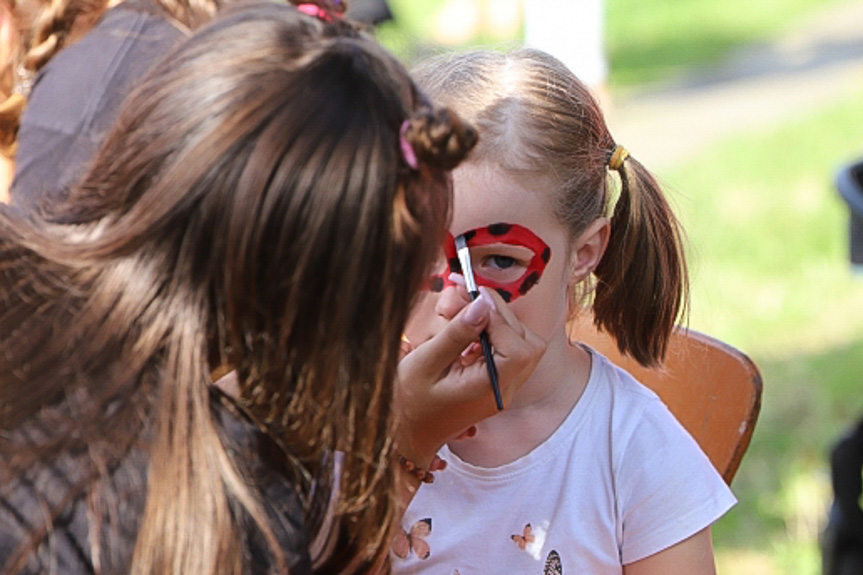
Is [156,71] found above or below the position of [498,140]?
above

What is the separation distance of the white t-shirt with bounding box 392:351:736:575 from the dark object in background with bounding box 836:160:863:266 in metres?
0.59

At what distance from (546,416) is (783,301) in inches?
115

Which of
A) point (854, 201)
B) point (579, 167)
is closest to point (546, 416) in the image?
point (579, 167)

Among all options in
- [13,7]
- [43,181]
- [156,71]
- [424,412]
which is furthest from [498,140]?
[13,7]

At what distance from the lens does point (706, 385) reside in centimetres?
176

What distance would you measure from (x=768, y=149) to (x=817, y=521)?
378cm

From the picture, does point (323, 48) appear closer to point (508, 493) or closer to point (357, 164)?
point (357, 164)

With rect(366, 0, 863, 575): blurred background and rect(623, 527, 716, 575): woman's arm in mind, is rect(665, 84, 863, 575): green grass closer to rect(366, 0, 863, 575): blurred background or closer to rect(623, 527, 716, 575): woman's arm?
rect(366, 0, 863, 575): blurred background

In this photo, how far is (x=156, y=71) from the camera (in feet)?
3.95

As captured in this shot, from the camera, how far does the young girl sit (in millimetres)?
1539

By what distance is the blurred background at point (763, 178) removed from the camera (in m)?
3.04

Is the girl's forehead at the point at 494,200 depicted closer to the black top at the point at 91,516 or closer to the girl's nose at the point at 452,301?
the girl's nose at the point at 452,301

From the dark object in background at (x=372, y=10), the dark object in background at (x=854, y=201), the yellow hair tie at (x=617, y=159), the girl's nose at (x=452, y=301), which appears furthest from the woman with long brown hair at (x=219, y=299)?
the dark object in background at (x=372, y=10)

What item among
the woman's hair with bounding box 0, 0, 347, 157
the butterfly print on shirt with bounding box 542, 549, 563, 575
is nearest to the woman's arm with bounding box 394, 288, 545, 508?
the butterfly print on shirt with bounding box 542, 549, 563, 575
